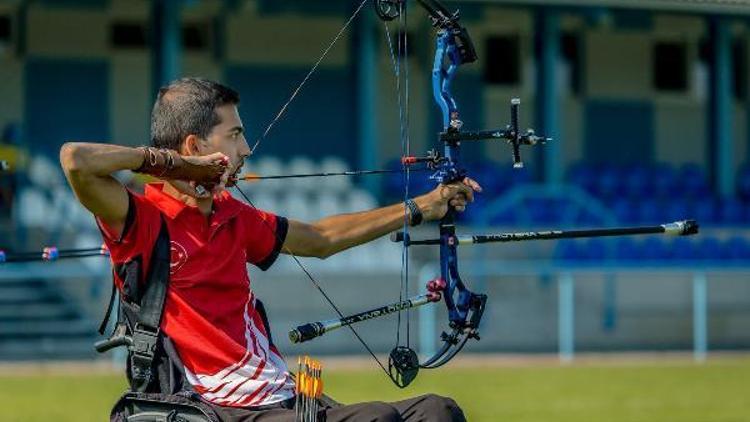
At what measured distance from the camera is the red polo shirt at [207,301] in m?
5.62

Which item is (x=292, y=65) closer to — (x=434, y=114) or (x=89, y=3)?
(x=434, y=114)

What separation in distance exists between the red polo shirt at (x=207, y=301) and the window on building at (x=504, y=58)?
2120 cm

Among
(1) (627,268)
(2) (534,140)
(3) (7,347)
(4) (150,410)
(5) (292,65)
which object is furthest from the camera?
(5) (292,65)

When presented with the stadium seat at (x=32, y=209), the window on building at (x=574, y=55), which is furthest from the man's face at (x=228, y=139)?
the window on building at (x=574, y=55)

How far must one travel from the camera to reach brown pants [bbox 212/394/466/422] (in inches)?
210

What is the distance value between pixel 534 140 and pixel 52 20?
18457 millimetres

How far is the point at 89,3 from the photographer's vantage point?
72.6ft

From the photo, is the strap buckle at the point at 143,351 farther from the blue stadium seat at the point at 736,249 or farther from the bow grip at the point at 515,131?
the blue stadium seat at the point at 736,249

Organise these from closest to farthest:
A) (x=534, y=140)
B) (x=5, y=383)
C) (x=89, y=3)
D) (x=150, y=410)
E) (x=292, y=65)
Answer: (x=150, y=410) → (x=534, y=140) → (x=5, y=383) → (x=89, y=3) → (x=292, y=65)

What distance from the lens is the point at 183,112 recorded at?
5.68 meters

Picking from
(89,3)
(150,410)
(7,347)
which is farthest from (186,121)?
(89,3)

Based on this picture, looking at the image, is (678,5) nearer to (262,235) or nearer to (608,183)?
(608,183)

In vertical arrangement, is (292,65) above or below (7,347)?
above

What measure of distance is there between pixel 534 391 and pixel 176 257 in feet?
30.2
